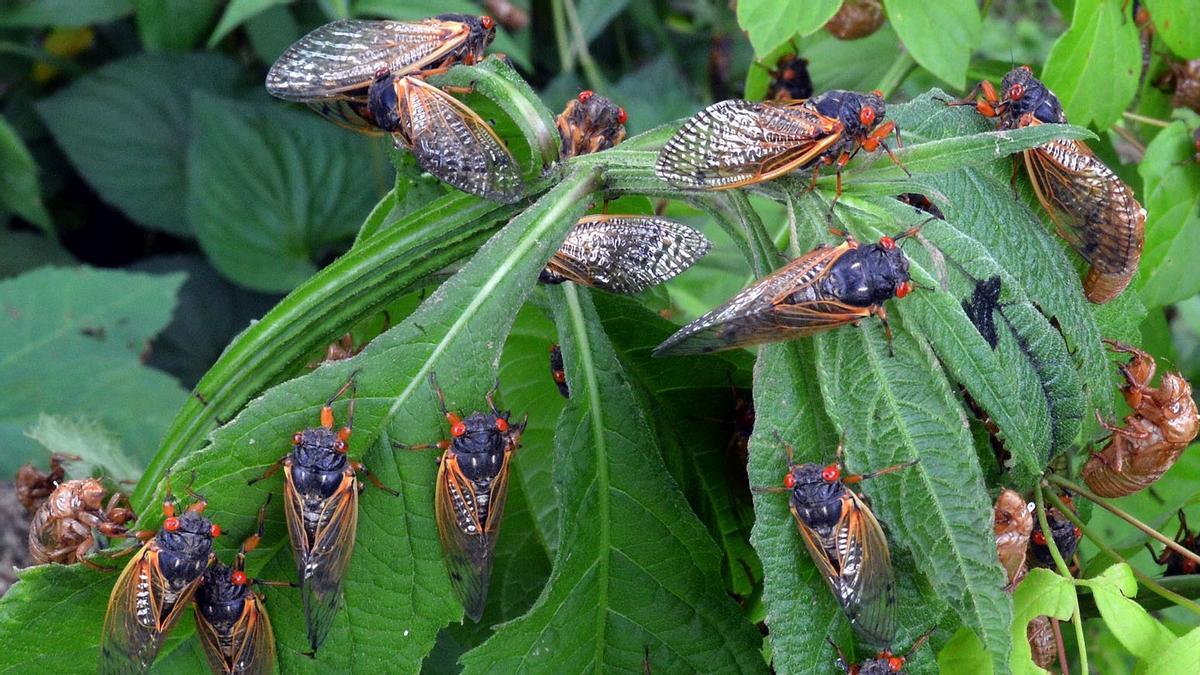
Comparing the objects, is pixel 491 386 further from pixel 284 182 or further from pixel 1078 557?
pixel 284 182

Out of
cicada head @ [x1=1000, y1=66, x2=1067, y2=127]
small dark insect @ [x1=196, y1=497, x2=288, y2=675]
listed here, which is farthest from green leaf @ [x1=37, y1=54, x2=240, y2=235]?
cicada head @ [x1=1000, y1=66, x2=1067, y2=127]

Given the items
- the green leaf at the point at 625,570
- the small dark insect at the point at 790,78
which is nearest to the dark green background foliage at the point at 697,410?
the green leaf at the point at 625,570

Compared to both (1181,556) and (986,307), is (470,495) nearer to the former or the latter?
(986,307)

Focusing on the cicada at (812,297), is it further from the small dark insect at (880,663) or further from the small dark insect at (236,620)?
the small dark insect at (236,620)

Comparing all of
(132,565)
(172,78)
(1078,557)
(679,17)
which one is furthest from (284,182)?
(1078,557)

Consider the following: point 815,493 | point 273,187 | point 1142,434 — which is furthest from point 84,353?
point 1142,434

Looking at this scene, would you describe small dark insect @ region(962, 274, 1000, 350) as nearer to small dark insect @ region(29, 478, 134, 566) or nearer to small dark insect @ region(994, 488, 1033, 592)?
small dark insect @ region(994, 488, 1033, 592)
